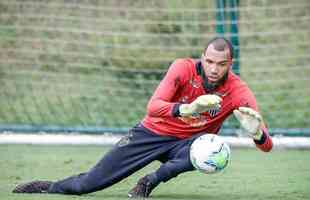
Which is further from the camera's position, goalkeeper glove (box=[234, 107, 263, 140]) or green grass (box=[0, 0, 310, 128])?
green grass (box=[0, 0, 310, 128])

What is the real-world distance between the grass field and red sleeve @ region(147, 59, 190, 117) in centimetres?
79

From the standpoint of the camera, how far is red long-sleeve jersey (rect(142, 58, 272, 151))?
7.42 m

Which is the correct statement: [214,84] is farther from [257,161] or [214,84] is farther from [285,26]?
[285,26]

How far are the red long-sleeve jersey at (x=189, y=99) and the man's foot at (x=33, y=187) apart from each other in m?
0.96

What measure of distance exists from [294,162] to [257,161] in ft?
1.35

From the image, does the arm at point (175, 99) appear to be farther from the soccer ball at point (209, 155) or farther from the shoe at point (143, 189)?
the shoe at point (143, 189)

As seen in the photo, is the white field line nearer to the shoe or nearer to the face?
the shoe

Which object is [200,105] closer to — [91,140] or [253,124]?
[253,124]

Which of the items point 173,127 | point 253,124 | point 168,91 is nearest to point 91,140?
point 173,127

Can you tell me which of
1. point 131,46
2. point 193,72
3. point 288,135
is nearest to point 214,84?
point 193,72

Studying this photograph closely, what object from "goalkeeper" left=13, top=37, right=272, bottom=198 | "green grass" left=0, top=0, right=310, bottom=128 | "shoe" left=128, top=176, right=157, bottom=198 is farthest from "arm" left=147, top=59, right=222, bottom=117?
"green grass" left=0, top=0, right=310, bottom=128

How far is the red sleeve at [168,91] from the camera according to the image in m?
7.29

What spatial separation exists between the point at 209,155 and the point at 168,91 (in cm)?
59

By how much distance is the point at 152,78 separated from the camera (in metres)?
13.6
